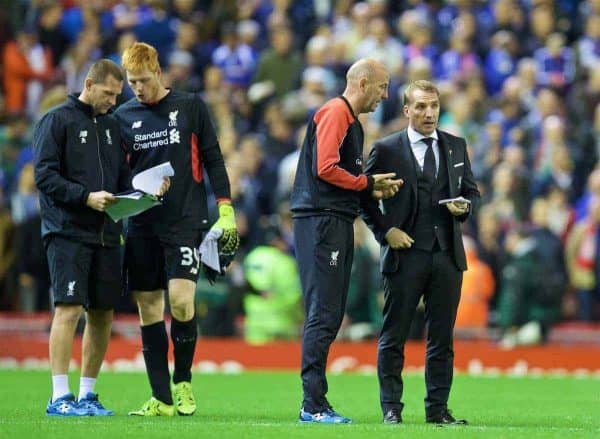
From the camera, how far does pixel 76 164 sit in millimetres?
11289

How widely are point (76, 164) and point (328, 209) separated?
2000mm

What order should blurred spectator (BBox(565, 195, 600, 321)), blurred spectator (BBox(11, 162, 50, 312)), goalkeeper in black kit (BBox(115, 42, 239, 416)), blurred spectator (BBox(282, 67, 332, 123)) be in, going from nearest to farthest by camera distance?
goalkeeper in black kit (BBox(115, 42, 239, 416)) → blurred spectator (BBox(565, 195, 600, 321)) → blurred spectator (BBox(11, 162, 50, 312)) → blurred spectator (BBox(282, 67, 332, 123))

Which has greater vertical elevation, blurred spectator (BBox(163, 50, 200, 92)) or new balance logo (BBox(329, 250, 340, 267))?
blurred spectator (BBox(163, 50, 200, 92))

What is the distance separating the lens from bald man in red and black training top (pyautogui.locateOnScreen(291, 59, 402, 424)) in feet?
34.8

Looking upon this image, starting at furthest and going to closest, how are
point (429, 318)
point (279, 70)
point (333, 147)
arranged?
point (279, 70) → point (429, 318) → point (333, 147)

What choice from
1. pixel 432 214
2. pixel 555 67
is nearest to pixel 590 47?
pixel 555 67

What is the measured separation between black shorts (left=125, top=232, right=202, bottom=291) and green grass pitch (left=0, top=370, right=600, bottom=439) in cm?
103

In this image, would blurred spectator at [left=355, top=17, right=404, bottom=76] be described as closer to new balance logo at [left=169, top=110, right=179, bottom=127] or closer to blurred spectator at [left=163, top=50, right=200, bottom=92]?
blurred spectator at [left=163, top=50, right=200, bottom=92]

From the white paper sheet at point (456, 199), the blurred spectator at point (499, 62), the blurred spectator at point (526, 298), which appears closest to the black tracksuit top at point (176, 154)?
the white paper sheet at point (456, 199)

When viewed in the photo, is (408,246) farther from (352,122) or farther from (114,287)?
(114,287)

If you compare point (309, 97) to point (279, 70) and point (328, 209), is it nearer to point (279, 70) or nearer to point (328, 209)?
point (279, 70)

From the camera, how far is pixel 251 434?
9.73 m

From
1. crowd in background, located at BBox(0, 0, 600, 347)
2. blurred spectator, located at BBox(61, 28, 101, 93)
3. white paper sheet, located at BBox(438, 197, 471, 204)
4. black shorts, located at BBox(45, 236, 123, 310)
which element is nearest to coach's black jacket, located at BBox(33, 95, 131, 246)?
black shorts, located at BBox(45, 236, 123, 310)

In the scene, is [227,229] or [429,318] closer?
[429,318]
